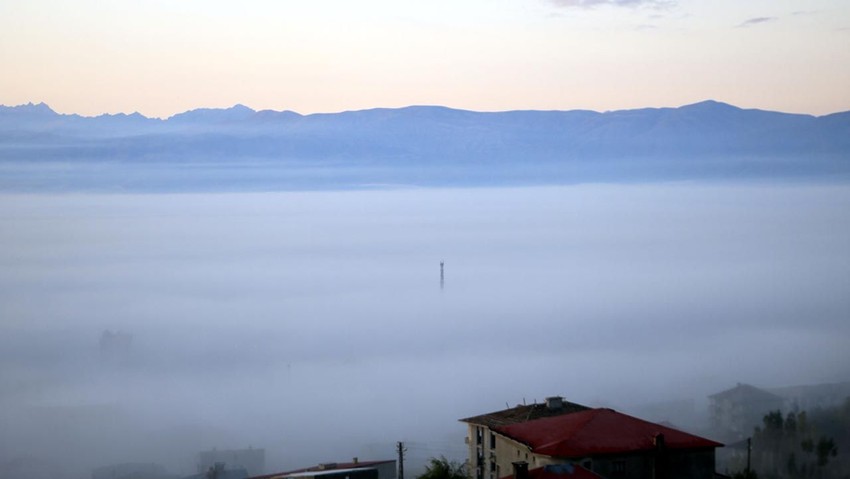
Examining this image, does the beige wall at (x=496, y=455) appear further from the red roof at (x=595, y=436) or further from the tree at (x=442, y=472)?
Answer: the tree at (x=442, y=472)

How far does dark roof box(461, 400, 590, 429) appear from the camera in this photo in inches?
597

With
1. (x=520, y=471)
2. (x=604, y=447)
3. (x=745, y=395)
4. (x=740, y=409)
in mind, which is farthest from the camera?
(x=745, y=395)

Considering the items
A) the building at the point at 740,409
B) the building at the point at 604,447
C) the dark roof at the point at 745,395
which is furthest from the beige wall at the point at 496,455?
the dark roof at the point at 745,395

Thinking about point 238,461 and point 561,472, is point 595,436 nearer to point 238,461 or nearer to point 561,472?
point 561,472

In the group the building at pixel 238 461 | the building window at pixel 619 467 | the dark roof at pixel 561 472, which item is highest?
the dark roof at pixel 561 472

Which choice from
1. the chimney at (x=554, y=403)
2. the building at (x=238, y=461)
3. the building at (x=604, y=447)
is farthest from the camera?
the building at (x=238, y=461)

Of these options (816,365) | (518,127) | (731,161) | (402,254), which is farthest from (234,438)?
(731,161)

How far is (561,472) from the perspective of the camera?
11.6m

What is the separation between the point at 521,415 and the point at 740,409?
15212mm

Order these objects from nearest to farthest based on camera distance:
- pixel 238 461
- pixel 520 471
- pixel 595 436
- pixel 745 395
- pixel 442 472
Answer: pixel 520 471 → pixel 595 436 → pixel 442 472 → pixel 238 461 → pixel 745 395

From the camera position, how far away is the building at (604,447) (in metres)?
12.9

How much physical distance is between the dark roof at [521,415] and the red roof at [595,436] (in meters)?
0.99

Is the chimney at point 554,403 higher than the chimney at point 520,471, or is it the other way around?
the chimney at point 554,403

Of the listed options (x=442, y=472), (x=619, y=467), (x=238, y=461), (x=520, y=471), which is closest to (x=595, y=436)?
(x=619, y=467)
